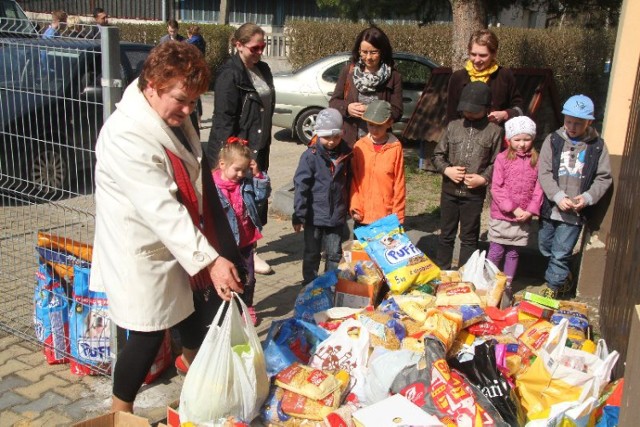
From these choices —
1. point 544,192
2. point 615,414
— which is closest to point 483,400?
point 615,414

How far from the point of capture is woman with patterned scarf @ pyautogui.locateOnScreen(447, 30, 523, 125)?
5.23 metres

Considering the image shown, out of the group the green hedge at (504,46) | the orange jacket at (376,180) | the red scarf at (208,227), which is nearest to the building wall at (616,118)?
the orange jacket at (376,180)

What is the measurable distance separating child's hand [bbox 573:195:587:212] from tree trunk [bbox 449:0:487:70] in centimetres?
362

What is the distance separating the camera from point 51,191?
399 centimetres

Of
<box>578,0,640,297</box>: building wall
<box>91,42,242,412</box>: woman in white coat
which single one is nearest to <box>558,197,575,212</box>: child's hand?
<box>578,0,640,297</box>: building wall

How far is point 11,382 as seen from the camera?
3838mm

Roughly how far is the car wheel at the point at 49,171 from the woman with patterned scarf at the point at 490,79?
3.12 metres

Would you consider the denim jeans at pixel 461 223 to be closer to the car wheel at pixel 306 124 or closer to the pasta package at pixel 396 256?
the pasta package at pixel 396 256

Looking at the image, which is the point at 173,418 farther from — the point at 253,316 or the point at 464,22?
the point at 464,22

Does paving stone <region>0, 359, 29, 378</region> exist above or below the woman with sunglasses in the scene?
below

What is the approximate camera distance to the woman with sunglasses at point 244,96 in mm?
5141

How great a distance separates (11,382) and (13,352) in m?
0.39

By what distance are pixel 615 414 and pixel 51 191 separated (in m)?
3.32

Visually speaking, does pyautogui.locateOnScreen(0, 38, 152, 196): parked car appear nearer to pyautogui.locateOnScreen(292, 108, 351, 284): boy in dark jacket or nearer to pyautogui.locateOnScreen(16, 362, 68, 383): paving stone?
pyautogui.locateOnScreen(16, 362, 68, 383): paving stone
